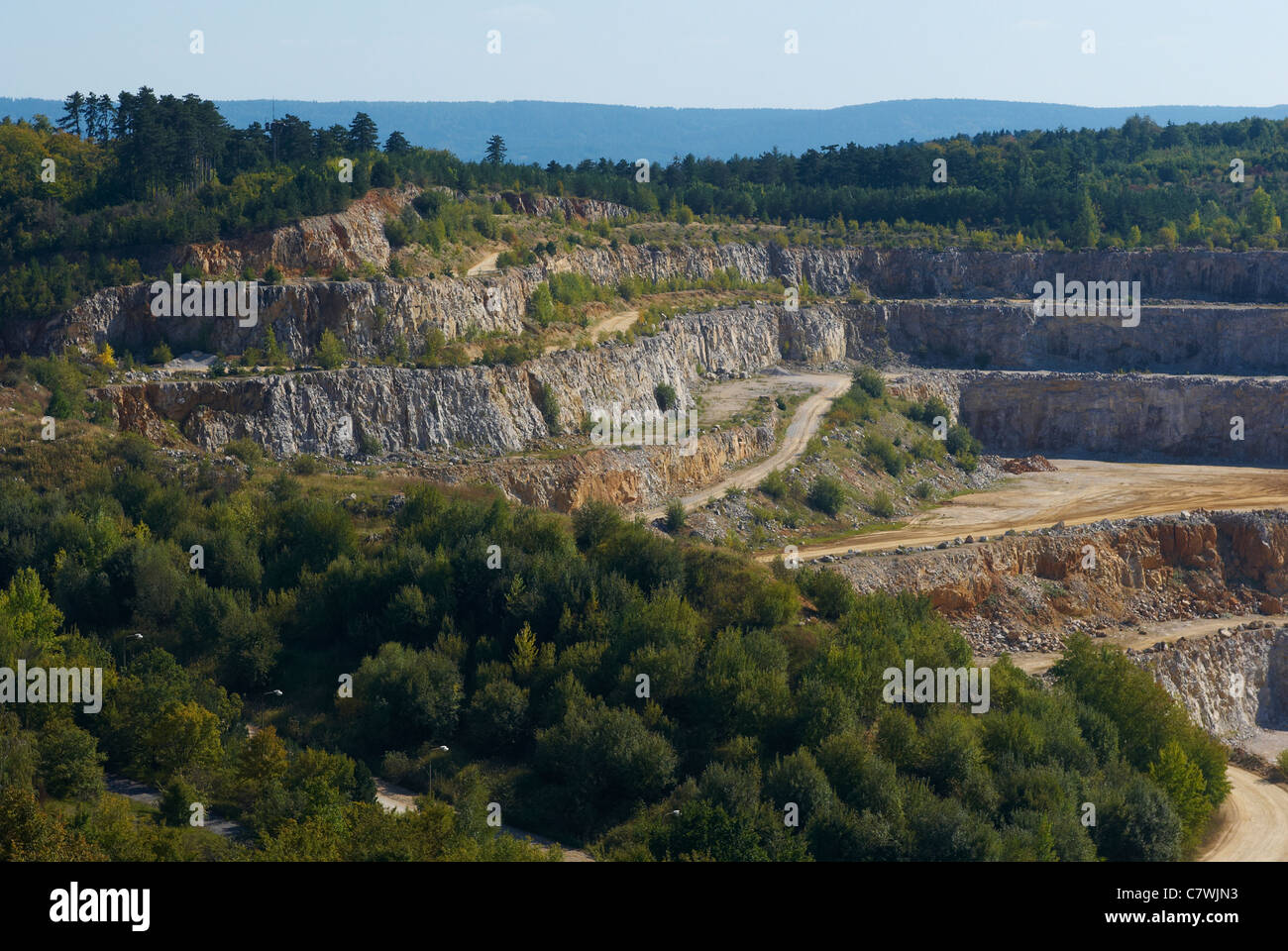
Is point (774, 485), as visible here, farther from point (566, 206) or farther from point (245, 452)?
point (566, 206)

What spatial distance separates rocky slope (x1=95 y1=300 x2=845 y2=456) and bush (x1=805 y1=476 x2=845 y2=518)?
1148 cm

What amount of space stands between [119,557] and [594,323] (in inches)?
1471

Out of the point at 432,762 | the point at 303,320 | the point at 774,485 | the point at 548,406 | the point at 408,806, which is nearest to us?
the point at 408,806

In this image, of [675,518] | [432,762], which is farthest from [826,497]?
[432,762]

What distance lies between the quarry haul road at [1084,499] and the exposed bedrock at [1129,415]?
2.62m

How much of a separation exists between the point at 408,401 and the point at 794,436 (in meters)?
21.9

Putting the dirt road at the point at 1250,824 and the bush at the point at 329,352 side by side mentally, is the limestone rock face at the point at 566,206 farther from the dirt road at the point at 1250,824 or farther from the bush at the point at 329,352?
the dirt road at the point at 1250,824

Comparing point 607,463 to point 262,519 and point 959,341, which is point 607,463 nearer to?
point 262,519

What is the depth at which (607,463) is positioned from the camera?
62.6 metres

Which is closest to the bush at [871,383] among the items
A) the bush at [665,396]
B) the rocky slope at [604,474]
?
the bush at [665,396]

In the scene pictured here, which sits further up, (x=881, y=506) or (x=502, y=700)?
(x=881, y=506)

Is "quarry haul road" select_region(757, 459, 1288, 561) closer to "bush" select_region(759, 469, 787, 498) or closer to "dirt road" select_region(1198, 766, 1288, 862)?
"bush" select_region(759, 469, 787, 498)

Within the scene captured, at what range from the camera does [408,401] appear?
6200 cm

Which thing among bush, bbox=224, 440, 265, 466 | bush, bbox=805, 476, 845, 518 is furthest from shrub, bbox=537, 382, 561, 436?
bush, bbox=224, 440, 265, 466
